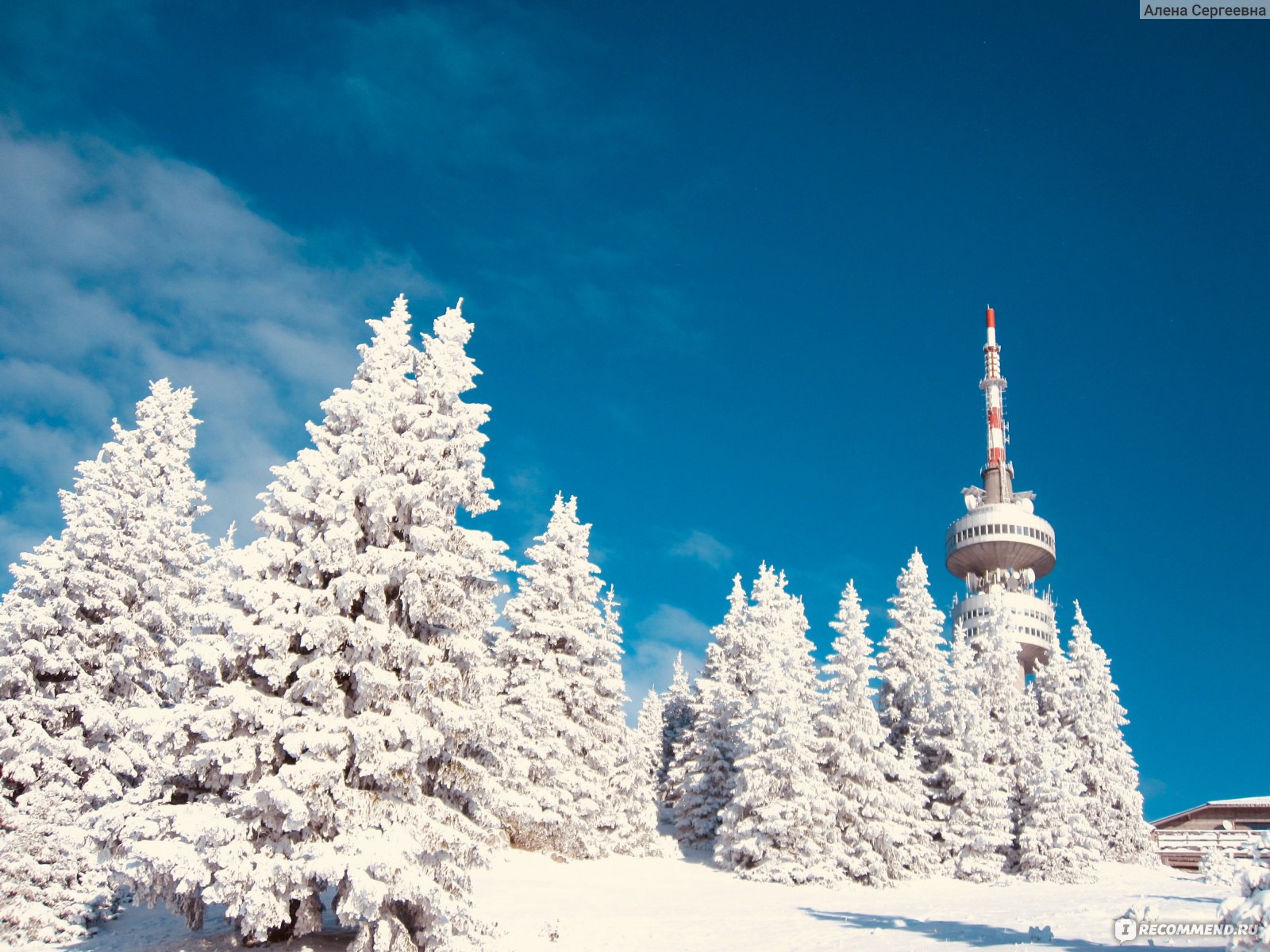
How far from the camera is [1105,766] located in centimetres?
4916

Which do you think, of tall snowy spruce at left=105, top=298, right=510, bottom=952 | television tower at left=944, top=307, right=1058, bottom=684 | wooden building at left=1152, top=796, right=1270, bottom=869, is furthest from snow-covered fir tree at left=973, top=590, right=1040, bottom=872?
television tower at left=944, top=307, right=1058, bottom=684

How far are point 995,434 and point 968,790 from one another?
313ft

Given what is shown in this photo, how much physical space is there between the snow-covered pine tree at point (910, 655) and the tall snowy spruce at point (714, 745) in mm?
6460

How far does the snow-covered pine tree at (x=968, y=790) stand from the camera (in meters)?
38.2

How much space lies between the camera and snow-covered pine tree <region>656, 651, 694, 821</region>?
5397cm

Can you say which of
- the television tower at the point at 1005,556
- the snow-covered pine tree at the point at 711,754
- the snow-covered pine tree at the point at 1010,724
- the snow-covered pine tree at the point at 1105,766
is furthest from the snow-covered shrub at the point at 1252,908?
the television tower at the point at 1005,556

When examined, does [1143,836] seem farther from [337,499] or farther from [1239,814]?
[337,499]

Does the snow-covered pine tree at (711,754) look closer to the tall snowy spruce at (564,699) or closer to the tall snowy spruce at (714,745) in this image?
the tall snowy spruce at (714,745)

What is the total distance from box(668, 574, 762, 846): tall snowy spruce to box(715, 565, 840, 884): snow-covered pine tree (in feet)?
12.2

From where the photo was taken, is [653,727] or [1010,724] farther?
[653,727]

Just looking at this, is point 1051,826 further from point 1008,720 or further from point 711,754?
point 711,754

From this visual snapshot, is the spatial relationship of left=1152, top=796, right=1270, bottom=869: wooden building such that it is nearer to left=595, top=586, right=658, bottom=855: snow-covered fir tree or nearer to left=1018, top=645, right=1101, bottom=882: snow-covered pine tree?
left=1018, top=645, right=1101, bottom=882: snow-covered pine tree

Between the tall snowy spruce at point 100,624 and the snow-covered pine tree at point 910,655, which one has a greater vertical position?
the snow-covered pine tree at point 910,655

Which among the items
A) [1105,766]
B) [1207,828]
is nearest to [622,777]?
[1105,766]
